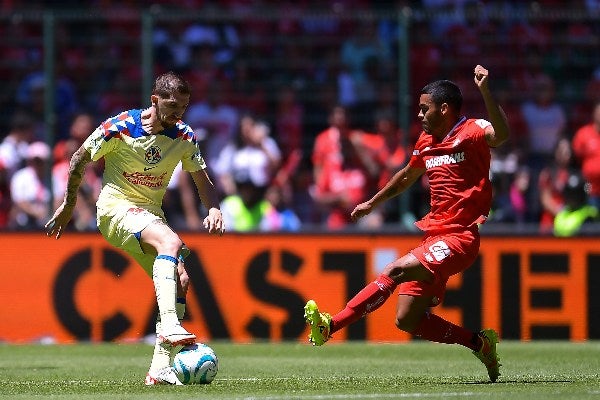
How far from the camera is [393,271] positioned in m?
9.08

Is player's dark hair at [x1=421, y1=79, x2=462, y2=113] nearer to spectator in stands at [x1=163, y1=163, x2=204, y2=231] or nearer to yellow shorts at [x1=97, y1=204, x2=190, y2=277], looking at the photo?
yellow shorts at [x1=97, y1=204, x2=190, y2=277]

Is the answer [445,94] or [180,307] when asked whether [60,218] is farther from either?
[445,94]

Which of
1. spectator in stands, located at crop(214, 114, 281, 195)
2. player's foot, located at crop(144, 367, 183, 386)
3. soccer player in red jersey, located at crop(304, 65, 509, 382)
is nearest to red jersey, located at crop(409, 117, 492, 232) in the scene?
soccer player in red jersey, located at crop(304, 65, 509, 382)

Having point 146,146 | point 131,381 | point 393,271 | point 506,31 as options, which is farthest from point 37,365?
point 506,31

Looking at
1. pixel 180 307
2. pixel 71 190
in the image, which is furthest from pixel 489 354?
pixel 71 190

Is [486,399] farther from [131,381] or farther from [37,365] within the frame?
[37,365]

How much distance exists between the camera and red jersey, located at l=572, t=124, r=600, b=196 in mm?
15977

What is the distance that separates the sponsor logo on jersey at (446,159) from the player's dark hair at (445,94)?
344 millimetres

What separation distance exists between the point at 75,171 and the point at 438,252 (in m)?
2.57

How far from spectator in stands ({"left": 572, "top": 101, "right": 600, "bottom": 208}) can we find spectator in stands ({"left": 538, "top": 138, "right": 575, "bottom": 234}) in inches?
4.8

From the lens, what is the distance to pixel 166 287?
8766 mm

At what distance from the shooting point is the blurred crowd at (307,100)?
1593cm

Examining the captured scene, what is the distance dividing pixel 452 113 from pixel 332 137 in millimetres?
7080

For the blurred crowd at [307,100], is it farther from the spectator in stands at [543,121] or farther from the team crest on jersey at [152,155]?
the team crest on jersey at [152,155]
